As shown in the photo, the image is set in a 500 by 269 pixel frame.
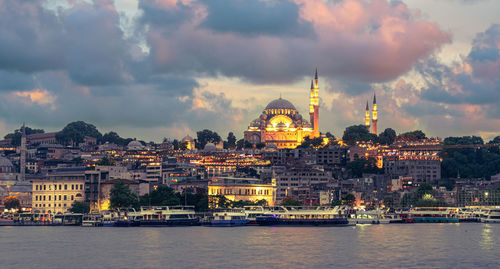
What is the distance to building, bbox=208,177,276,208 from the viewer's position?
149 metres

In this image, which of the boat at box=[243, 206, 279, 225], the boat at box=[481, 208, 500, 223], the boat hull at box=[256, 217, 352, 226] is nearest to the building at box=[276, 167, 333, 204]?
the boat at box=[481, 208, 500, 223]

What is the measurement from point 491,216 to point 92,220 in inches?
2015

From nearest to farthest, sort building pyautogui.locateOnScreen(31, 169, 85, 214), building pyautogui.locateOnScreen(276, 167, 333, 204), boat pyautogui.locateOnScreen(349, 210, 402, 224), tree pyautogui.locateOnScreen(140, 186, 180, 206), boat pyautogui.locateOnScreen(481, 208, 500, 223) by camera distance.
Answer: boat pyautogui.locateOnScreen(349, 210, 402, 224), tree pyautogui.locateOnScreen(140, 186, 180, 206), boat pyautogui.locateOnScreen(481, 208, 500, 223), building pyautogui.locateOnScreen(31, 169, 85, 214), building pyautogui.locateOnScreen(276, 167, 333, 204)

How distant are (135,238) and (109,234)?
27.1 ft

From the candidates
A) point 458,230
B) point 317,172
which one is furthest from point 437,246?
point 317,172

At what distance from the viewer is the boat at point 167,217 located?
118m

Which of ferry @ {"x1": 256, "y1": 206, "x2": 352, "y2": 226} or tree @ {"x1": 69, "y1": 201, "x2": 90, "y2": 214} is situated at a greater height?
tree @ {"x1": 69, "y1": 201, "x2": 90, "y2": 214}

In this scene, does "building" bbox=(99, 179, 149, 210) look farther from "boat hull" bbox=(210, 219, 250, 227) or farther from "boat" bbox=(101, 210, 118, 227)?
"boat hull" bbox=(210, 219, 250, 227)

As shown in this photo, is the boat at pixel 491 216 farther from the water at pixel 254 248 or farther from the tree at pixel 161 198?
the tree at pixel 161 198

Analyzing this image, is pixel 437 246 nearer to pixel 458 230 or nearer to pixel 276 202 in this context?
pixel 458 230

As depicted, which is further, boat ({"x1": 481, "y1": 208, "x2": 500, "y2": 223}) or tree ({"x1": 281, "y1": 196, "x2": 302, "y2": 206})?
tree ({"x1": 281, "y1": 196, "x2": 302, "y2": 206})

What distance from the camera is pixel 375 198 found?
161375 millimetres

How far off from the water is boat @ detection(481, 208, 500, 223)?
23.9 m

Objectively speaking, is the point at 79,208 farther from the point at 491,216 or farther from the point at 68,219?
the point at 491,216
